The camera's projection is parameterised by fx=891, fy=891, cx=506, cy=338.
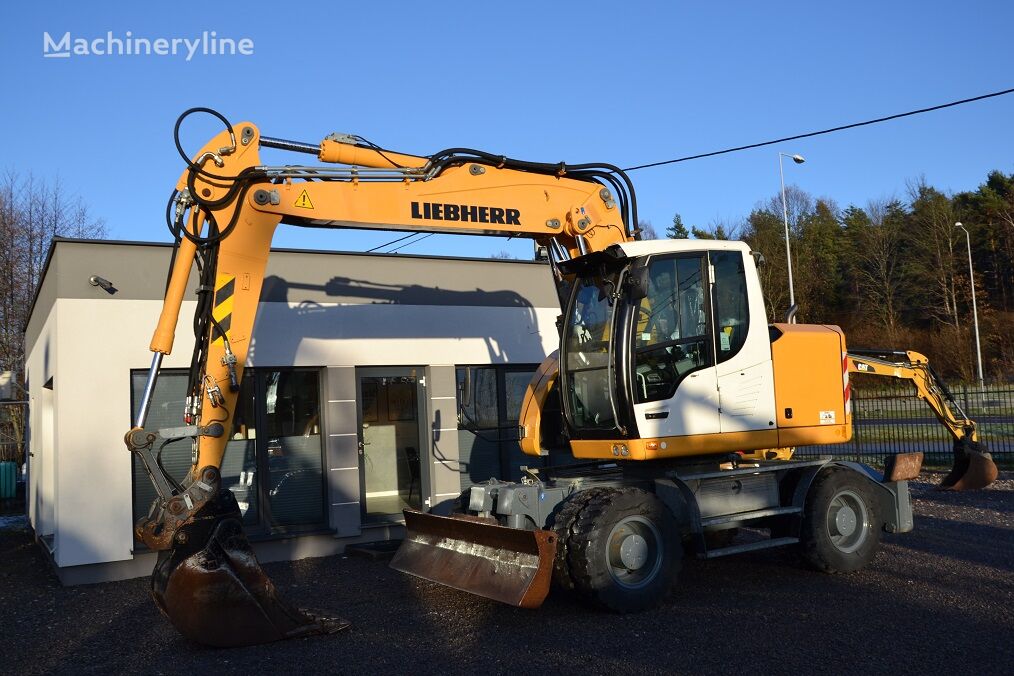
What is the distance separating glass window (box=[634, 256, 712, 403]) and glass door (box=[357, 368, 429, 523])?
4373 millimetres

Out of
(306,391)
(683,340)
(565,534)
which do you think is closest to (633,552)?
(565,534)

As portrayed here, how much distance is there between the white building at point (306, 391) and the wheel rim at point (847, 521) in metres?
4.48

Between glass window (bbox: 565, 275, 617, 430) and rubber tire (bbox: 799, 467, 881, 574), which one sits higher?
glass window (bbox: 565, 275, 617, 430)

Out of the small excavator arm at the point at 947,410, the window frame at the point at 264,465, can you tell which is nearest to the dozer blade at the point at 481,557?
the window frame at the point at 264,465

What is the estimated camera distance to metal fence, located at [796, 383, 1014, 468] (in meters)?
17.0

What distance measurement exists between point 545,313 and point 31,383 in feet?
26.1

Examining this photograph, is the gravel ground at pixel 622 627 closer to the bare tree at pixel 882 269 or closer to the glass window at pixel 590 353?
the glass window at pixel 590 353

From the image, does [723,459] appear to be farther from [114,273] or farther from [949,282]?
[949,282]

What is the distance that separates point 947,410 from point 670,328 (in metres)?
4.53

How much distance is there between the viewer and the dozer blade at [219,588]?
589 cm

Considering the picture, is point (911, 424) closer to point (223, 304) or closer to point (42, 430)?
point (223, 304)

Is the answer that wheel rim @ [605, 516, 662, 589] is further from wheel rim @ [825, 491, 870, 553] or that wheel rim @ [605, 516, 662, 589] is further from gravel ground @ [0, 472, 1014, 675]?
wheel rim @ [825, 491, 870, 553]

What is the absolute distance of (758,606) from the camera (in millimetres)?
6961

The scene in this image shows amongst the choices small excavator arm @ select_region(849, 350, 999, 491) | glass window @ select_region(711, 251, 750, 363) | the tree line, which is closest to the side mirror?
glass window @ select_region(711, 251, 750, 363)
